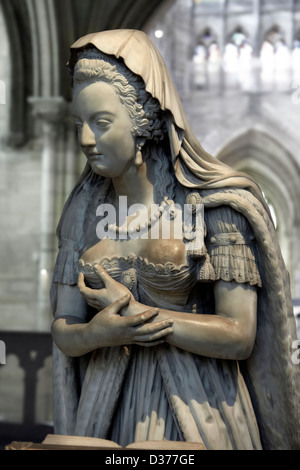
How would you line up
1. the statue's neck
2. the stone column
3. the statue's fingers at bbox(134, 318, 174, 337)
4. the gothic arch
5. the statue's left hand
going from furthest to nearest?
1. the gothic arch
2. the stone column
3. the statue's neck
4. the statue's left hand
5. the statue's fingers at bbox(134, 318, 174, 337)

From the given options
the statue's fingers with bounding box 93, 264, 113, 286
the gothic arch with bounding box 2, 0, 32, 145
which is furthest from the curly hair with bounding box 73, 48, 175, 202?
the gothic arch with bounding box 2, 0, 32, 145

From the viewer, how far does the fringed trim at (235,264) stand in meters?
2.08

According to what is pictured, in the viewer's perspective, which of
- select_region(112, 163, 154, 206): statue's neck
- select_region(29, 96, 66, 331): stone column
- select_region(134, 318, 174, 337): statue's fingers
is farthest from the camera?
select_region(29, 96, 66, 331): stone column

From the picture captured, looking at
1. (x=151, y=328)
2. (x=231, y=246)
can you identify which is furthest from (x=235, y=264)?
(x=151, y=328)

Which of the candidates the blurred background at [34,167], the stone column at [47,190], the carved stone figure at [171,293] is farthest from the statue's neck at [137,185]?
the stone column at [47,190]

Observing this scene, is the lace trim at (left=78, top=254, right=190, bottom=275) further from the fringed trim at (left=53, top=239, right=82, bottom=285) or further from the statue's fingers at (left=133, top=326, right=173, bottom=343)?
the statue's fingers at (left=133, top=326, right=173, bottom=343)

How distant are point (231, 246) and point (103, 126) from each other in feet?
1.73

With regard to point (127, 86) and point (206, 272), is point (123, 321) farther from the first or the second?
point (127, 86)

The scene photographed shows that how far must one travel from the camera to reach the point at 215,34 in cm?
2581

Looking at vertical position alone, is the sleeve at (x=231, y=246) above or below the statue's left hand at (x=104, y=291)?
above

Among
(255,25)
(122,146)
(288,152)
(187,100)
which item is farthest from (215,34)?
(122,146)

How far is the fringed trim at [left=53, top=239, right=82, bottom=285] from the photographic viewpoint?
227cm

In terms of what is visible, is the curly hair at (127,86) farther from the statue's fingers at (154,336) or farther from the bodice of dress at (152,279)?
the statue's fingers at (154,336)

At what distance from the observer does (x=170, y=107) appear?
212 cm
